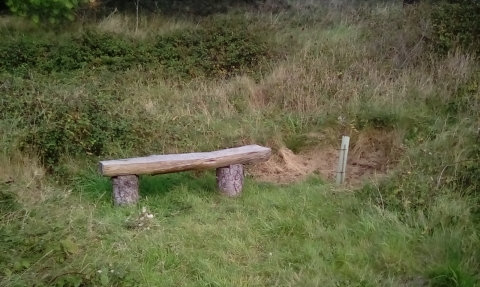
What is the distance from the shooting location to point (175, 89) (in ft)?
29.1

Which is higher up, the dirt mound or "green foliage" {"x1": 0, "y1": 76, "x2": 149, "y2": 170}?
"green foliage" {"x1": 0, "y1": 76, "x2": 149, "y2": 170}

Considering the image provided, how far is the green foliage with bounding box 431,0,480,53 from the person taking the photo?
8812mm

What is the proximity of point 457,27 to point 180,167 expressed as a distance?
5.83 meters

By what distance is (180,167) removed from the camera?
18.3ft

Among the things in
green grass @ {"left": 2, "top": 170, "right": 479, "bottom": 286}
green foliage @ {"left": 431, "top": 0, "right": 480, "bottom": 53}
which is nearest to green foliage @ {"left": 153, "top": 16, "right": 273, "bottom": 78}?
green foliage @ {"left": 431, "top": 0, "right": 480, "bottom": 53}

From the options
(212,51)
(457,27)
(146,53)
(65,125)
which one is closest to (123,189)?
(65,125)

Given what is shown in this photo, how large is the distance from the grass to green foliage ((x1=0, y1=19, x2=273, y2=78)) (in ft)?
1.05

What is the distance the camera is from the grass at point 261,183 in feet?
13.8

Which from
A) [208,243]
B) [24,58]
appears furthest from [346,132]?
[24,58]

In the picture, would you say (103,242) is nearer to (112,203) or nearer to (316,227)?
(112,203)

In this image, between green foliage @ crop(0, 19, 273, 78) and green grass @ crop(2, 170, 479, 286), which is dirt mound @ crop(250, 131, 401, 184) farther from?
green foliage @ crop(0, 19, 273, 78)

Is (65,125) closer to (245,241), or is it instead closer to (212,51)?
(245,241)

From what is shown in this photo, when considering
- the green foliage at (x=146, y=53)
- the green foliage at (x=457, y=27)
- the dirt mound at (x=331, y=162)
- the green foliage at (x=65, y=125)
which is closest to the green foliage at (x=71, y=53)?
the green foliage at (x=146, y=53)

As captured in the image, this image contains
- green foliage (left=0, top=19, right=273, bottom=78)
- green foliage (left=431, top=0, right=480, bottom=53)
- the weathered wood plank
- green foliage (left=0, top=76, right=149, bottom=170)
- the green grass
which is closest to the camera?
the green grass
